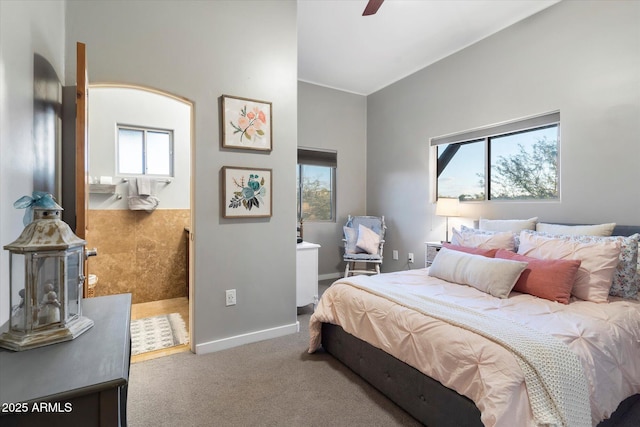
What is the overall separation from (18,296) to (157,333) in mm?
2240

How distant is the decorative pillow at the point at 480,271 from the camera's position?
81.9 inches

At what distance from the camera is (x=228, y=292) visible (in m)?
2.63

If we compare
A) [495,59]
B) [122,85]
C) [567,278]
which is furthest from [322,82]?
[567,278]

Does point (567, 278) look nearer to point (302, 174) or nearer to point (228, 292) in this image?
point (228, 292)

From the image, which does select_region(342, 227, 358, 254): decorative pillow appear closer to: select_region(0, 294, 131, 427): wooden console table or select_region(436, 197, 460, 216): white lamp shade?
select_region(436, 197, 460, 216): white lamp shade

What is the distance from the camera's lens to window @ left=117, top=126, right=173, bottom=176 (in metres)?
3.85

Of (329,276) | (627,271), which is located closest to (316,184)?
(329,276)

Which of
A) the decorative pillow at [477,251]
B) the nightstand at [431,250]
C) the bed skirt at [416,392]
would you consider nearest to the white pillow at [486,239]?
the decorative pillow at [477,251]

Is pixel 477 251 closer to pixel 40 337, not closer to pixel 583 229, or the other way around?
pixel 583 229

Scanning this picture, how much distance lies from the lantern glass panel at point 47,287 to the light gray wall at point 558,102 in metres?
3.68

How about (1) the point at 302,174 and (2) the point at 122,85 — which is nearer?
(2) the point at 122,85

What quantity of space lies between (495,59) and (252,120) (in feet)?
9.20

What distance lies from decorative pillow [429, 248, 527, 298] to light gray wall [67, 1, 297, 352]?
1347mm

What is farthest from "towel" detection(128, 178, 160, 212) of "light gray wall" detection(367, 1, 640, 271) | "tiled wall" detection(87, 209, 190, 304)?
"light gray wall" detection(367, 1, 640, 271)
